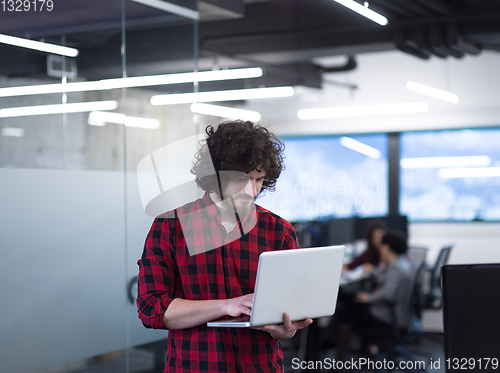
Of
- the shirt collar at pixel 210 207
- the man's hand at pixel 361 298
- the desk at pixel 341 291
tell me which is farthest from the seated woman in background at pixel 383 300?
the shirt collar at pixel 210 207

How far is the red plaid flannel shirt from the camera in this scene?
138 centimetres

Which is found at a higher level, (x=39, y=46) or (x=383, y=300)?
(x=39, y=46)

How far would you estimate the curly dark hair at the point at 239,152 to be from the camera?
152 cm

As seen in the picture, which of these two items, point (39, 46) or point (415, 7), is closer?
point (39, 46)

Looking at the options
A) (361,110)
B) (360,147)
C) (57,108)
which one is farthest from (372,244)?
(57,108)

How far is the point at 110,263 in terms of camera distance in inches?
89.4

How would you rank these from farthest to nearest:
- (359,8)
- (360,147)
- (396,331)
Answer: (360,147) < (396,331) < (359,8)

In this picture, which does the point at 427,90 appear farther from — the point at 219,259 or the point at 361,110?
the point at 219,259

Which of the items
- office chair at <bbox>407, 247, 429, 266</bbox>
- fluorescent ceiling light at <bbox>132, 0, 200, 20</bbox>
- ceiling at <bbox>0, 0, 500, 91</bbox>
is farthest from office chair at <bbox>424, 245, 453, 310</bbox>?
fluorescent ceiling light at <bbox>132, 0, 200, 20</bbox>

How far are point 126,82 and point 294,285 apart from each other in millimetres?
1465

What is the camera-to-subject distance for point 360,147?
6.74m

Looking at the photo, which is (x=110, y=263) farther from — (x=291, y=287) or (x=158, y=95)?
(x=291, y=287)

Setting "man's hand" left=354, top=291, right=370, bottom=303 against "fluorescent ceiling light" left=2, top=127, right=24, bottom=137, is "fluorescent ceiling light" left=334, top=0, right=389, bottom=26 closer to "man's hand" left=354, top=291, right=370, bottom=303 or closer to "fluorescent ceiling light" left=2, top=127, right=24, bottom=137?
"fluorescent ceiling light" left=2, top=127, right=24, bottom=137

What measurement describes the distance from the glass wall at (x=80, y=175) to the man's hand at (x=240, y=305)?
37.7 inches
